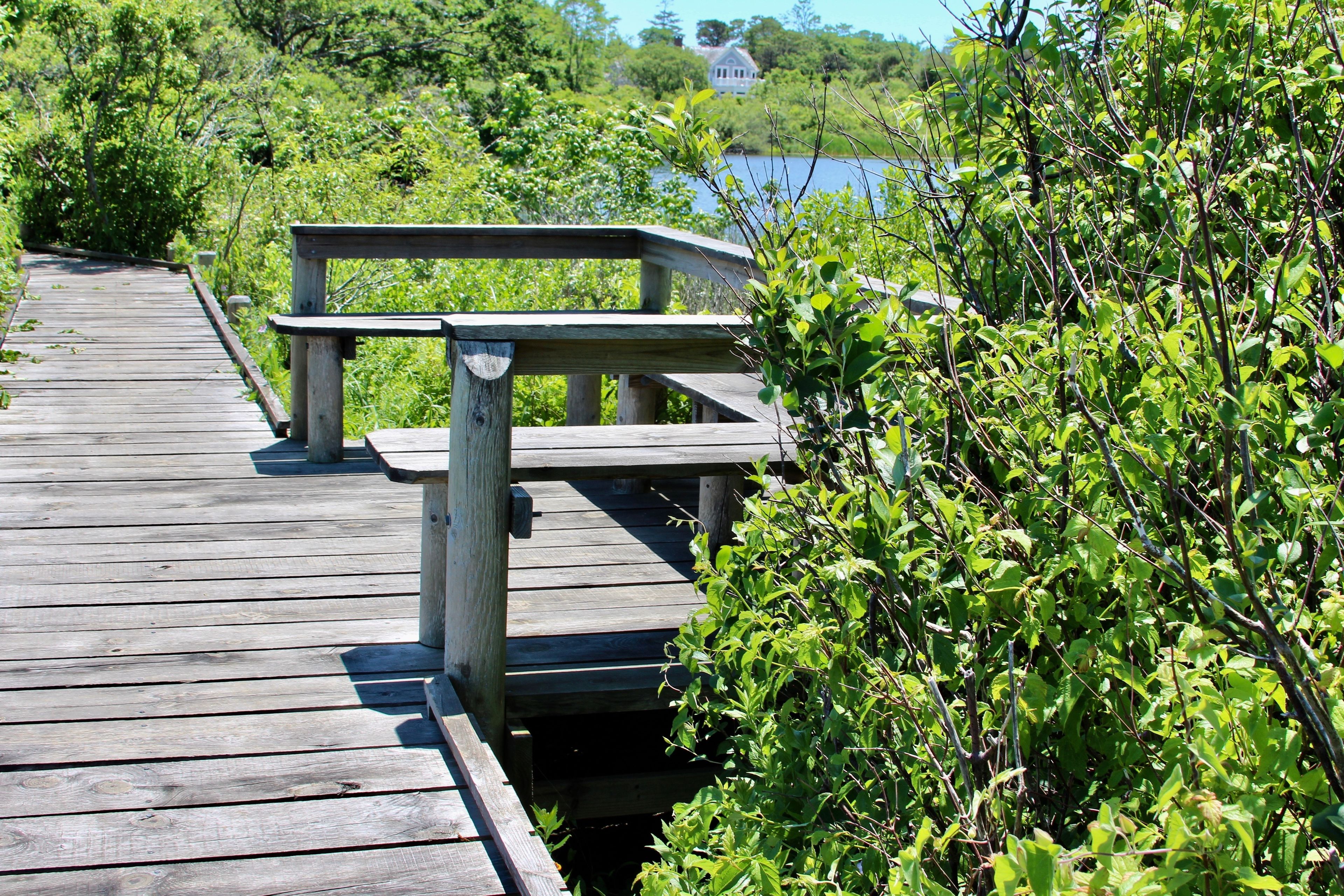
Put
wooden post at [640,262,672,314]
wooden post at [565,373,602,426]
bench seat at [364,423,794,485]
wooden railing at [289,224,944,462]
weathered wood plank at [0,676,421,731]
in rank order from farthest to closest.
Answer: wooden post at [640,262,672,314] → wooden post at [565,373,602,426] → wooden railing at [289,224,944,462] → bench seat at [364,423,794,485] → weathered wood plank at [0,676,421,731]

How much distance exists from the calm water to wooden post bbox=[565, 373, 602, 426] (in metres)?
1.03

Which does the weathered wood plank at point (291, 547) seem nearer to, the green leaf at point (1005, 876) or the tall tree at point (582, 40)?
the green leaf at point (1005, 876)

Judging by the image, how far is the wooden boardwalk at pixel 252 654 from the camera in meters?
2.46

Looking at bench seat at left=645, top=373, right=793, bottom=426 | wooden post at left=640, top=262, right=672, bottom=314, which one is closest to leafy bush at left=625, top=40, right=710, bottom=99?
wooden post at left=640, top=262, right=672, bottom=314

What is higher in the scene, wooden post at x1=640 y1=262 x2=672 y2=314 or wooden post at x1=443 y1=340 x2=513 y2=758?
wooden post at x1=640 y1=262 x2=672 y2=314


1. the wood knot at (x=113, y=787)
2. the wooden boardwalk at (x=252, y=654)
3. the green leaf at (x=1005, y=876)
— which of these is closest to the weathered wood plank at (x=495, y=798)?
the wooden boardwalk at (x=252, y=654)


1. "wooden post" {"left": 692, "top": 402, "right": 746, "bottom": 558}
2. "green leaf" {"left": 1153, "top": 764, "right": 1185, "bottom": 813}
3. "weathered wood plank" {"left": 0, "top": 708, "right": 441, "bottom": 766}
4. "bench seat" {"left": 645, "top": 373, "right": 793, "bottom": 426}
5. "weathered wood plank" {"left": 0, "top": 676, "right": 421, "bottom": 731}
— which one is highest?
"green leaf" {"left": 1153, "top": 764, "right": 1185, "bottom": 813}

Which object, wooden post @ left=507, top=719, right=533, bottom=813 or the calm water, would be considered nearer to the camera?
the calm water

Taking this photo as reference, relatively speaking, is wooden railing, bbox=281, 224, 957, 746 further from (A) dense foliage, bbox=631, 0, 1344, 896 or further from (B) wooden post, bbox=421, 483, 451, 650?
(A) dense foliage, bbox=631, 0, 1344, 896

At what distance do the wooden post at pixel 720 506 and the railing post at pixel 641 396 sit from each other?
0.66 meters

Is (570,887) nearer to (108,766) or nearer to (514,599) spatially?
(514,599)

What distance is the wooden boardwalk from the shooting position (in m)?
2.46

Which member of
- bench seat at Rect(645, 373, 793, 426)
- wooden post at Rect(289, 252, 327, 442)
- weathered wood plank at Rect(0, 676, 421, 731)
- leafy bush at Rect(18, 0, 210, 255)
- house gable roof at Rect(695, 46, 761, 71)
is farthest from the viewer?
house gable roof at Rect(695, 46, 761, 71)

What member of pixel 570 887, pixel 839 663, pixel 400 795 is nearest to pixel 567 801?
pixel 570 887
